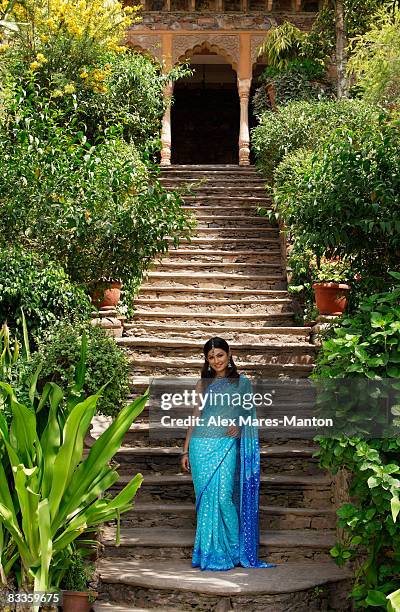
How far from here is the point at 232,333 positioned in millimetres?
7391

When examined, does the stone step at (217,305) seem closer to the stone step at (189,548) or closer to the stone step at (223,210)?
the stone step at (223,210)

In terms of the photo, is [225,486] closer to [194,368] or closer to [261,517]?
[261,517]

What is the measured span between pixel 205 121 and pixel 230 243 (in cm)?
707

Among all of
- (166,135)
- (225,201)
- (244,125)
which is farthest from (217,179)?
(244,125)

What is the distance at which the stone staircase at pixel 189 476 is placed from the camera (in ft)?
15.0

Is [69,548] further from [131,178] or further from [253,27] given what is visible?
[253,27]

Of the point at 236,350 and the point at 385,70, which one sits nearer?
the point at 236,350

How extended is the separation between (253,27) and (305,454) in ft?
29.8

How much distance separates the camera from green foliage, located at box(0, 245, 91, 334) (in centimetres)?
585

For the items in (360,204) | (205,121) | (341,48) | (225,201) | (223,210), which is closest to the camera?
(360,204)

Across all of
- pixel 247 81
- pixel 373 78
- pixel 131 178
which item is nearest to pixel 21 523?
pixel 131 178

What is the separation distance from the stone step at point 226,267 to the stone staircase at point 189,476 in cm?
1

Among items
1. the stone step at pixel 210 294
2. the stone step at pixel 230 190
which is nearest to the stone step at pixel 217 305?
the stone step at pixel 210 294

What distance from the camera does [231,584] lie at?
14.7 ft
